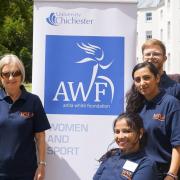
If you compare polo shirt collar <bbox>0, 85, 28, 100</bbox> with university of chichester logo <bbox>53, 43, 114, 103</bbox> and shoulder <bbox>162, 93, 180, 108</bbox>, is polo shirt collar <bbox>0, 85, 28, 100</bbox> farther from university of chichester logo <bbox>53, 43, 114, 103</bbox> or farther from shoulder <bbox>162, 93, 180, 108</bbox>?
shoulder <bbox>162, 93, 180, 108</bbox>

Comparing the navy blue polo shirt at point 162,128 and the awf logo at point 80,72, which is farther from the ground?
the awf logo at point 80,72

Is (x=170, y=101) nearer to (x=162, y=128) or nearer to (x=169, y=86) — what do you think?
(x=162, y=128)

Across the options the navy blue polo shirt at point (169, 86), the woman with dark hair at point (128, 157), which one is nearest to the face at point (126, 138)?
the woman with dark hair at point (128, 157)

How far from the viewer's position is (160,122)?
3.40 m

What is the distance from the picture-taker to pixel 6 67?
372cm

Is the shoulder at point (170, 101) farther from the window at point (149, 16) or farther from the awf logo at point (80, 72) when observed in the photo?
the window at point (149, 16)

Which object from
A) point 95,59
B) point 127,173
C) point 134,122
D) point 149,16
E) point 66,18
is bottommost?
point 127,173

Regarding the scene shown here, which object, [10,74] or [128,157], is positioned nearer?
[128,157]

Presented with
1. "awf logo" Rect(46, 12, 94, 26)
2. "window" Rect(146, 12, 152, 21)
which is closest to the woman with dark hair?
"awf logo" Rect(46, 12, 94, 26)

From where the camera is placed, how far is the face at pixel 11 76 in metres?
3.70

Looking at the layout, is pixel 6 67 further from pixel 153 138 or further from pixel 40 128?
pixel 153 138

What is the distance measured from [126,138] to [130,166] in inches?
7.1

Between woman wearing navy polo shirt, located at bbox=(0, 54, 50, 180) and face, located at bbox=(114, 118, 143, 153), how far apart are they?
0.81 metres

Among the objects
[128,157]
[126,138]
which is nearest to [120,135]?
[126,138]
